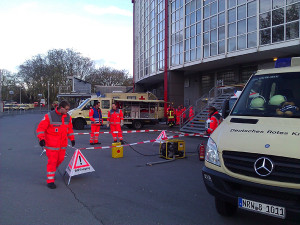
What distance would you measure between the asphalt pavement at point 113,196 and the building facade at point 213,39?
38.1 feet

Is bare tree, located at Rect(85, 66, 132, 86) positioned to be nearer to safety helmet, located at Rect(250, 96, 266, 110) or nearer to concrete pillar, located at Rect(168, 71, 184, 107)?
concrete pillar, located at Rect(168, 71, 184, 107)

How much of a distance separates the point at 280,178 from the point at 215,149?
879 millimetres

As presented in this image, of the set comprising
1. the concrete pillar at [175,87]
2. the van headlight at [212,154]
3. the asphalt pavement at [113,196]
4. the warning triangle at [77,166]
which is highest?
the concrete pillar at [175,87]

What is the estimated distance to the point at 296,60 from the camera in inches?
186

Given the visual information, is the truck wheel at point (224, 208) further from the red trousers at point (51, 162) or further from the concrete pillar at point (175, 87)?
the concrete pillar at point (175, 87)

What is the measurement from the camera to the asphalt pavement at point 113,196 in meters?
3.97

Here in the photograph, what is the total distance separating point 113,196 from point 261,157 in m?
2.87

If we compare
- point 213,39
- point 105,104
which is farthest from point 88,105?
point 213,39

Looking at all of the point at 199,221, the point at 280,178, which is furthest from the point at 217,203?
the point at 280,178

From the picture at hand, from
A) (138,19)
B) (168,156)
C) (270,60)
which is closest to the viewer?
(168,156)

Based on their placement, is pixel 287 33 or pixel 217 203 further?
pixel 287 33

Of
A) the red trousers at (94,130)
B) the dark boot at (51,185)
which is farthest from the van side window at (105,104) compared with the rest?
the dark boot at (51,185)

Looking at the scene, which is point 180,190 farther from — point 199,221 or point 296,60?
point 296,60

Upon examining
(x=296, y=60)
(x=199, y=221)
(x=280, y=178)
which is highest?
(x=296, y=60)
